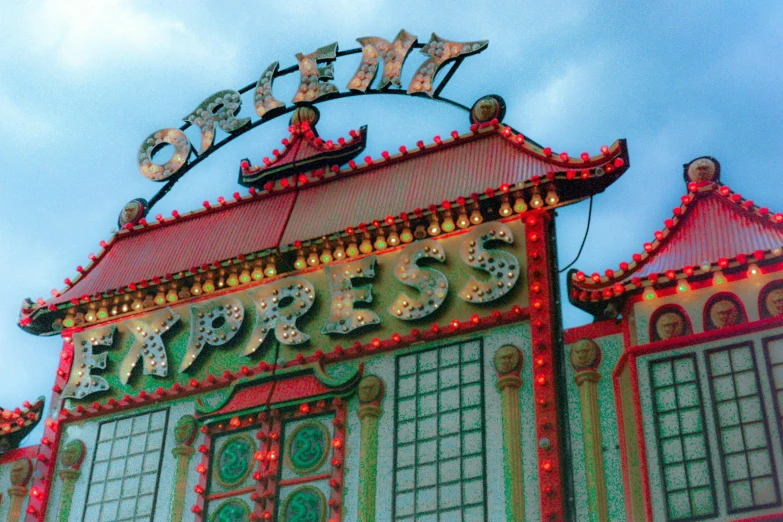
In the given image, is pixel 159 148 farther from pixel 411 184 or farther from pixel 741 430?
pixel 741 430

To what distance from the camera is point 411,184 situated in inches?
889

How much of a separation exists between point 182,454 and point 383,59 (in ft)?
28.5

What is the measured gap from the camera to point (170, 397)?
22000 millimetres

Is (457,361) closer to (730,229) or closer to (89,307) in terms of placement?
(730,229)

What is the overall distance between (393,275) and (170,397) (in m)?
4.45

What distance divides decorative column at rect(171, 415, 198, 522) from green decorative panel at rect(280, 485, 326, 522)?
197cm

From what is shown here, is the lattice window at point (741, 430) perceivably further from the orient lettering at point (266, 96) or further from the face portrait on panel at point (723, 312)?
the orient lettering at point (266, 96)

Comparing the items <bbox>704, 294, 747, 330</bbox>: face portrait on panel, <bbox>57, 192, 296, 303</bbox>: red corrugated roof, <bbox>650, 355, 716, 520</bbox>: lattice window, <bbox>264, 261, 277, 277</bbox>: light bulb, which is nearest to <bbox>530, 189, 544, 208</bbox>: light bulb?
<bbox>704, 294, 747, 330</bbox>: face portrait on panel

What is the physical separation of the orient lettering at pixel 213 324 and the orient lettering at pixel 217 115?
14.9 ft

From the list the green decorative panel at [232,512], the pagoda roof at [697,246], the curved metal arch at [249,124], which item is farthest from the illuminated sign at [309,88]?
the green decorative panel at [232,512]

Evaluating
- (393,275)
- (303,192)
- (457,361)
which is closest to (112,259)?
(303,192)

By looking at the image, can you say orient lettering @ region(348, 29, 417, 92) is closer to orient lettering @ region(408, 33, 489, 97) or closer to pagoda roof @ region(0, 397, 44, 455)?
orient lettering @ region(408, 33, 489, 97)

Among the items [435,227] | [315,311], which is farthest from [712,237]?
[315,311]

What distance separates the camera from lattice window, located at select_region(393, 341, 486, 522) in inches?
729
